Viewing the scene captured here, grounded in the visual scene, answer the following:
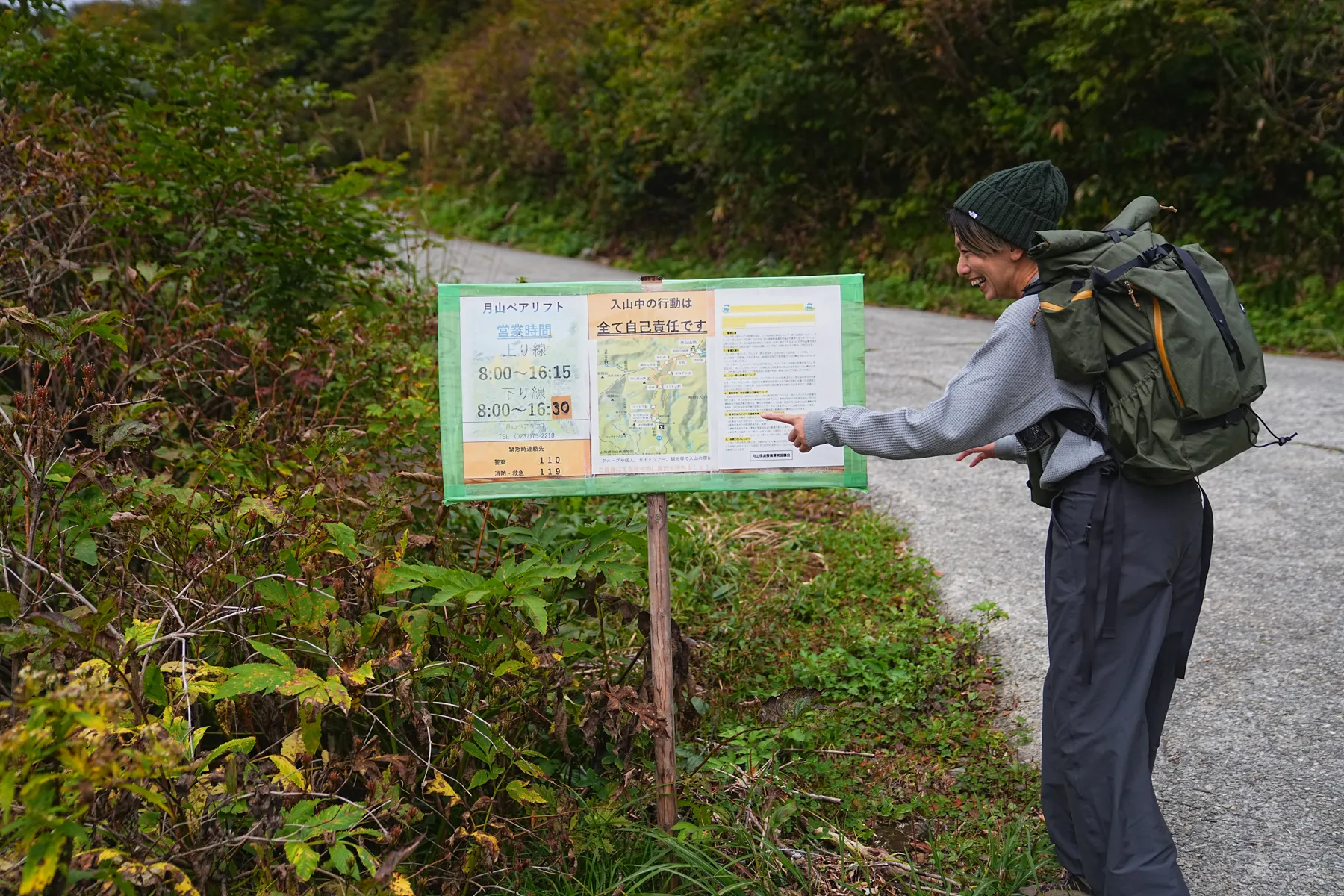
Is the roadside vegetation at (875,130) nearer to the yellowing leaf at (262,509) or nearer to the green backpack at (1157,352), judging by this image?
the yellowing leaf at (262,509)

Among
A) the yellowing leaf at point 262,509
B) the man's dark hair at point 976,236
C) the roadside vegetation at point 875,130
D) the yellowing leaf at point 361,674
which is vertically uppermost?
the roadside vegetation at point 875,130

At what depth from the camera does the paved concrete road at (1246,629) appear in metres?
2.93

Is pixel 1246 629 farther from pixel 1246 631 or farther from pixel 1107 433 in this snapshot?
pixel 1107 433

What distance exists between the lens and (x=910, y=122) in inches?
494

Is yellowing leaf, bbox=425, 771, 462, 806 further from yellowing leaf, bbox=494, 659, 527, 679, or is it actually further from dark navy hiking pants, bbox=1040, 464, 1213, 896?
dark navy hiking pants, bbox=1040, 464, 1213, 896

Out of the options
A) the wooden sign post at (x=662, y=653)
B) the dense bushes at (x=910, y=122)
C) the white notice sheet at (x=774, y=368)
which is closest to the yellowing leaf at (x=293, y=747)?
the wooden sign post at (x=662, y=653)

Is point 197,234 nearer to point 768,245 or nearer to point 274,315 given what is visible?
point 274,315

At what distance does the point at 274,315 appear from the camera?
518 cm

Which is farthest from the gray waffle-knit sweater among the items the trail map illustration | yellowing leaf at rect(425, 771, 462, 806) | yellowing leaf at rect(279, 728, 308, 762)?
yellowing leaf at rect(279, 728, 308, 762)

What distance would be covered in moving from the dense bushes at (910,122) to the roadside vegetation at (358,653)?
7.23 m

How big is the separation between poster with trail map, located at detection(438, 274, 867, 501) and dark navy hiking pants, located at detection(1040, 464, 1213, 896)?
0.58 metres

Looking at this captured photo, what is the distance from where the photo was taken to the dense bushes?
9.62m

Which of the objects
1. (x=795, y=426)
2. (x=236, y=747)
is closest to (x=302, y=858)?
(x=236, y=747)

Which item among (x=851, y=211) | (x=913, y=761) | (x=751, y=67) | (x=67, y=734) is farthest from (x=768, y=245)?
Result: (x=67, y=734)
